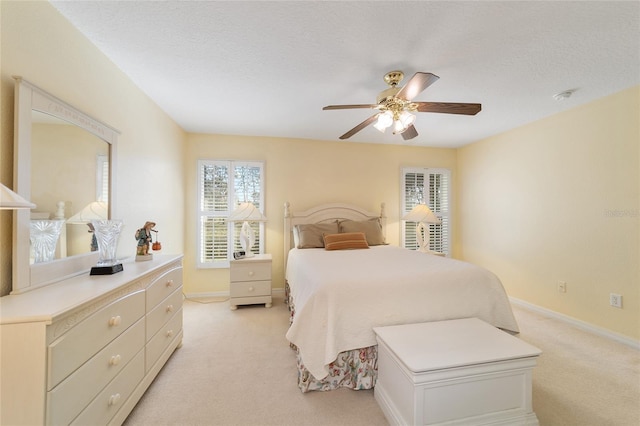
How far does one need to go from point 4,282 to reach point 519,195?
16.0 feet

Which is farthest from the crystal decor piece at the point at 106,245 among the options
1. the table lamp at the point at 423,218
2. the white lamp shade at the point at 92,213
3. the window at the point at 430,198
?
the window at the point at 430,198

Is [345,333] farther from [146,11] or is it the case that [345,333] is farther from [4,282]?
[146,11]

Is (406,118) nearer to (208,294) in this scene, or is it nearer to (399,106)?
(399,106)

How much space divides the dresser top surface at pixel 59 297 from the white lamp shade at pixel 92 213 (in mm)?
350

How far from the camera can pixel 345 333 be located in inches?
65.9

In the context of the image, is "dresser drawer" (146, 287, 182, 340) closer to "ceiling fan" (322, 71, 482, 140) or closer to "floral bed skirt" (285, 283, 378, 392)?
"floral bed skirt" (285, 283, 378, 392)

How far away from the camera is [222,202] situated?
3789 millimetres

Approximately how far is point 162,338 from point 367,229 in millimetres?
2722

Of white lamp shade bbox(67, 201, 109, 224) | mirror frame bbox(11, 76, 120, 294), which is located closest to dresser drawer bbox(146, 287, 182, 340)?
mirror frame bbox(11, 76, 120, 294)

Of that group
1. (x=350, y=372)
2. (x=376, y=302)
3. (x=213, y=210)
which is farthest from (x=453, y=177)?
(x=213, y=210)

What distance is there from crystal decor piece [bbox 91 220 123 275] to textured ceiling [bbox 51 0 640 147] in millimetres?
1291

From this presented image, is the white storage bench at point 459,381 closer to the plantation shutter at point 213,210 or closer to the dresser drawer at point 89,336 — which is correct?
the dresser drawer at point 89,336

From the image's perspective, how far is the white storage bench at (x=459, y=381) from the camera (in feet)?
4.26

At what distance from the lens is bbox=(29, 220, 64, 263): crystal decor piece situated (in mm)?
1296
